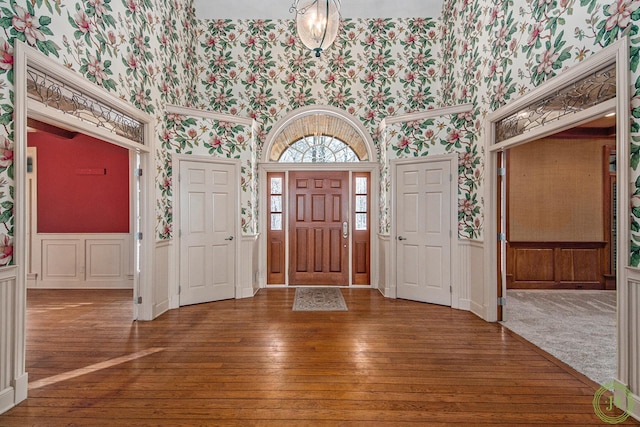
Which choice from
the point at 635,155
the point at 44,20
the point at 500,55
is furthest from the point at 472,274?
the point at 44,20

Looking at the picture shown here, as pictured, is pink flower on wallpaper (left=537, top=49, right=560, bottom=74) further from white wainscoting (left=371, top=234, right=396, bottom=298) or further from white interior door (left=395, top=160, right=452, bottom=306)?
white wainscoting (left=371, top=234, right=396, bottom=298)

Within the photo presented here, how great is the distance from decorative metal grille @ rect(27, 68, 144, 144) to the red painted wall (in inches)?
92.1

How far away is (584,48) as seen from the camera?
235 cm

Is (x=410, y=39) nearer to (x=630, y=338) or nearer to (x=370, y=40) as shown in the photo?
(x=370, y=40)

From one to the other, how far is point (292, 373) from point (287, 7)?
17.7 ft

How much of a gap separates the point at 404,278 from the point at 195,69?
4682 mm

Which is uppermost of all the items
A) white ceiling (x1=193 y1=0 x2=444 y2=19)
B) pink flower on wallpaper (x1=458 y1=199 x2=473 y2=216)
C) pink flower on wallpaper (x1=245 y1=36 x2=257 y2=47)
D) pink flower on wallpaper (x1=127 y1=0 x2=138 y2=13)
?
white ceiling (x1=193 y1=0 x2=444 y2=19)

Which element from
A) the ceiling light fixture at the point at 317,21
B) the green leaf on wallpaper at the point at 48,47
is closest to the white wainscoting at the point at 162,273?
the green leaf on wallpaper at the point at 48,47

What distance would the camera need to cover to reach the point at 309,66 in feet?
17.3

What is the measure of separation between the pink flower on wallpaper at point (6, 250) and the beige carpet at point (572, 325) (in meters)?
4.14

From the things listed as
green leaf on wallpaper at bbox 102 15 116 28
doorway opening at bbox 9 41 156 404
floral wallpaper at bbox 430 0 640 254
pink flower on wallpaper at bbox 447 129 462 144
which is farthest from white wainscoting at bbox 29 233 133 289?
pink flower on wallpaper at bbox 447 129 462 144

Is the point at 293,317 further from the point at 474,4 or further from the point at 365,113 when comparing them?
the point at 474,4

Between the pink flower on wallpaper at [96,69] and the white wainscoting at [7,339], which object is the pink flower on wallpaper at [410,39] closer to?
the pink flower on wallpaper at [96,69]

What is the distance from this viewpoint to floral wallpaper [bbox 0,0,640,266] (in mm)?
2203
